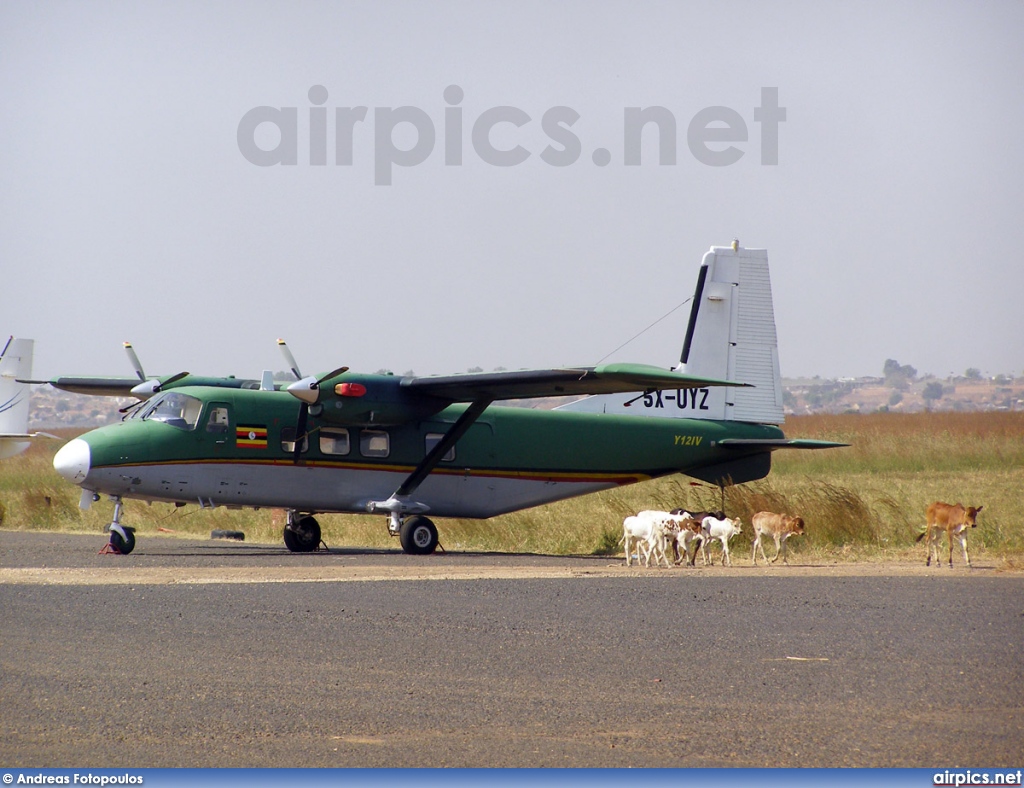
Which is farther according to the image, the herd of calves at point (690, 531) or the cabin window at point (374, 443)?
the cabin window at point (374, 443)

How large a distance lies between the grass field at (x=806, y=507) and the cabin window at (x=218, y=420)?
5914mm

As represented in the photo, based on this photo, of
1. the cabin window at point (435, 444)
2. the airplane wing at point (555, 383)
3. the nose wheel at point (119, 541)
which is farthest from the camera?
the cabin window at point (435, 444)

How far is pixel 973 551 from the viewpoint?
1833cm

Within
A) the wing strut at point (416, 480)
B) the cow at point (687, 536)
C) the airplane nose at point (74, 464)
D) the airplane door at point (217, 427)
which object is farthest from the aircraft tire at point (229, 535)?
the cow at point (687, 536)

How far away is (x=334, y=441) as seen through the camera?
66.4 feet

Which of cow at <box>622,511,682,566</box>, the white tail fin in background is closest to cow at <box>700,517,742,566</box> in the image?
cow at <box>622,511,682,566</box>

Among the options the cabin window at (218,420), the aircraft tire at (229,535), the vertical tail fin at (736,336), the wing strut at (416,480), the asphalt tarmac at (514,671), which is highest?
the vertical tail fin at (736,336)

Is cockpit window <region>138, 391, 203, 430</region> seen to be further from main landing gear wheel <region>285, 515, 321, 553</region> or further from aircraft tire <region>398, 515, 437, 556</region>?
aircraft tire <region>398, 515, 437, 556</region>

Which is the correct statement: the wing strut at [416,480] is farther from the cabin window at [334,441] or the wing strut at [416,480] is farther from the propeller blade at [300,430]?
the propeller blade at [300,430]

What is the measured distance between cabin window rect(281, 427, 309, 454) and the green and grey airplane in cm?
3

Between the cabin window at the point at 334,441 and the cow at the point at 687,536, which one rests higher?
the cabin window at the point at 334,441

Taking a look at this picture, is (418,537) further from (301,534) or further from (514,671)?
(514,671)

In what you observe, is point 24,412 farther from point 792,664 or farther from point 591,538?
point 792,664

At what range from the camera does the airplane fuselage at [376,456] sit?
18812mm
